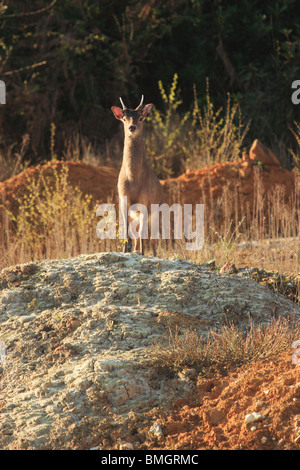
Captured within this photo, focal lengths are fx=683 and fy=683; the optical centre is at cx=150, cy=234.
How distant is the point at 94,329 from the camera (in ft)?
17.6

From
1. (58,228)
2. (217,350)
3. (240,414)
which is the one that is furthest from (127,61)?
(240,414)

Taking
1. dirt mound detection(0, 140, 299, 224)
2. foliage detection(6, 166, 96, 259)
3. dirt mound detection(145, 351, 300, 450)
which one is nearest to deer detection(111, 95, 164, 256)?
foliage detection(6, 166, 96, 259)

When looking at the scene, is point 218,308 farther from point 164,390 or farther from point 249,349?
point 164,390

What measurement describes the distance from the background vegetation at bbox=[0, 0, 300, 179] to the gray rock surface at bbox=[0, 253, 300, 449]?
9.12m

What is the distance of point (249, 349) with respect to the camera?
505cm

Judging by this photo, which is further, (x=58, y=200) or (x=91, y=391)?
(x=58, y=200)

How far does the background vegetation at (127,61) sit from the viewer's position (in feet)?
50.8

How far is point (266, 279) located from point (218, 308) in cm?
156

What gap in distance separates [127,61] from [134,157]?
28.3 feet

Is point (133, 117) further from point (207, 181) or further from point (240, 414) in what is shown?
point (207, 181)

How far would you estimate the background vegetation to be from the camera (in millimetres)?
15492

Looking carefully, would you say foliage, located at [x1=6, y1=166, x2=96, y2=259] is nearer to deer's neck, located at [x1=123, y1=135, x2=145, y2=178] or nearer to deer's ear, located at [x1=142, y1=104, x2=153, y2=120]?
deer's neck, located at [x1=123, y1=135, x2=145, y2=178]
